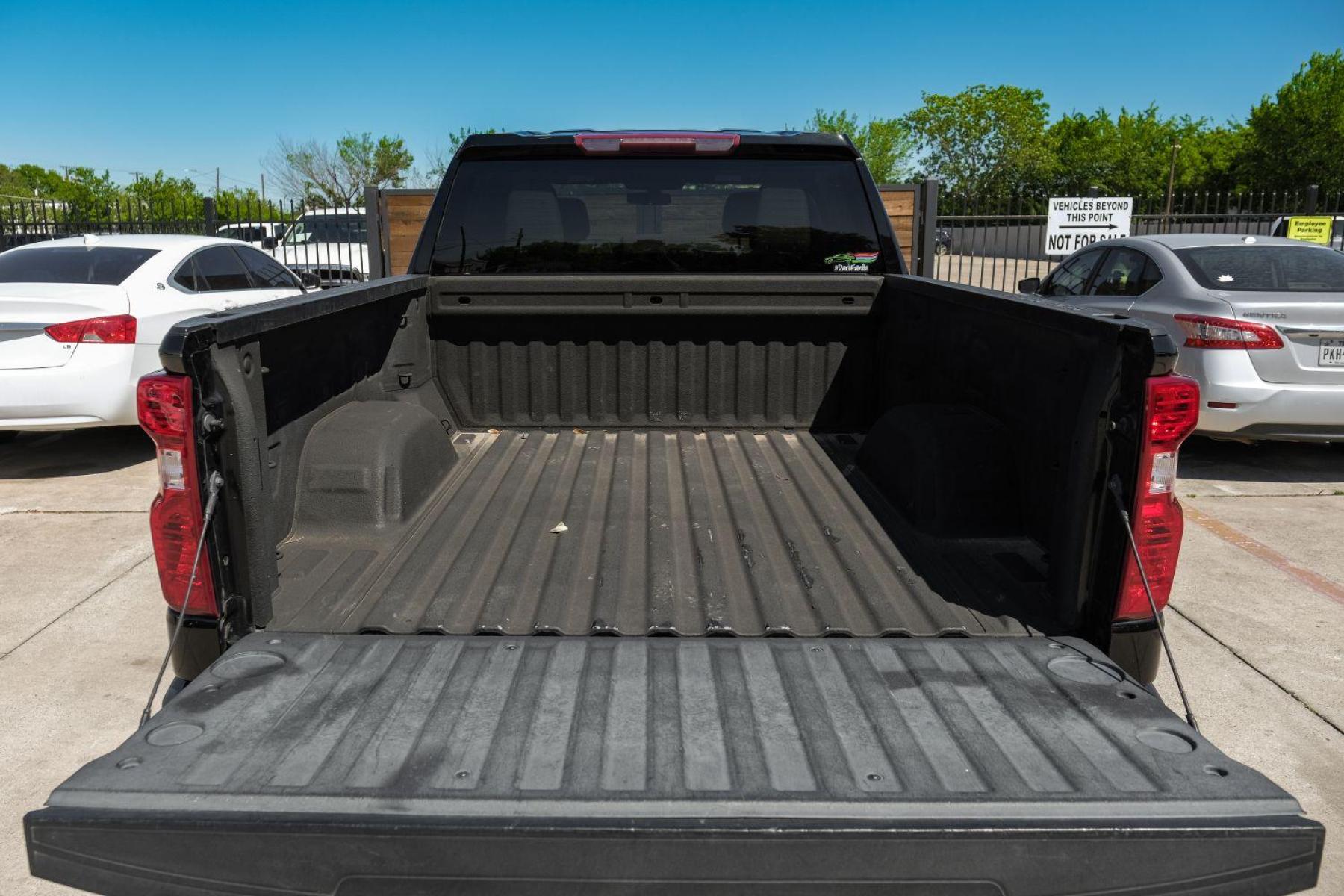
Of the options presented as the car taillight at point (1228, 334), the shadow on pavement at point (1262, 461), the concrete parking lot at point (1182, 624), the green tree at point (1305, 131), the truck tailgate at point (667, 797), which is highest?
the green tree at point (1305, 131)

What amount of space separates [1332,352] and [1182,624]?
140 inches

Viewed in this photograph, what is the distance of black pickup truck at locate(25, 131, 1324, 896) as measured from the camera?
5.40 ft

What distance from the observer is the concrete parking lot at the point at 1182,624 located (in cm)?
352

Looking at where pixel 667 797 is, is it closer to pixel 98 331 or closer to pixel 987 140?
pixel 98 331

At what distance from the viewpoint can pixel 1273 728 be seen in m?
3.75

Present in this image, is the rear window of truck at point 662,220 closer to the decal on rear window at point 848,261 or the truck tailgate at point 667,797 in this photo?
the decal on rear window at point 848,261

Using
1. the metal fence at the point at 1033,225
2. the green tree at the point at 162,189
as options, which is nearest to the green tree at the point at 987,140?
the metal fence at the point at 1033,225

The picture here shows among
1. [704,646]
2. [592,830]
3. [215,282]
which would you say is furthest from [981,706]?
[215,282]

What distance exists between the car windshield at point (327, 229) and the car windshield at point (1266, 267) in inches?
484

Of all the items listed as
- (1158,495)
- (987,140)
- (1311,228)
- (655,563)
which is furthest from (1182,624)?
(987,140)

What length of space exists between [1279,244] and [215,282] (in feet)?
30.4

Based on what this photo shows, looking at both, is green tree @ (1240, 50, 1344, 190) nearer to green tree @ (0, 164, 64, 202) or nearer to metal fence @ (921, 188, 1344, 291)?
metal fence @ (921, 188, 1344, 291)

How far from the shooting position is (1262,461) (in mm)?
8180

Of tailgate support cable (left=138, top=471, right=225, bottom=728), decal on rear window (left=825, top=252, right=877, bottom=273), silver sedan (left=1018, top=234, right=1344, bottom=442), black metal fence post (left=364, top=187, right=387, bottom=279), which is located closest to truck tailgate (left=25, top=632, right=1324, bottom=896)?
tailgate support cable (left=138, top=471, right=225, bottom=728)
